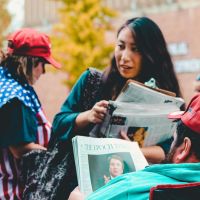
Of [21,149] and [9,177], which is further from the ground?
[21,149]

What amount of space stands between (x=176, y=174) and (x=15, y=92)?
1261 mm

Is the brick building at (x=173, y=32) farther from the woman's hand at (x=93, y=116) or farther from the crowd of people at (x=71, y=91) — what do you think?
the woman's hand at (x=93, y=116)

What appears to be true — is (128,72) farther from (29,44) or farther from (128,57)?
(29,44)

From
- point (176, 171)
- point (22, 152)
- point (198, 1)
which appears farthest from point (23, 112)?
point (198, 1)

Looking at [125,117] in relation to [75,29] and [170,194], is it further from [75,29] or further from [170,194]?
[75,29]

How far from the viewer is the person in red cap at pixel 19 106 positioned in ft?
7.89

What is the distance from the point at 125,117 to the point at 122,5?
2319 centimetres

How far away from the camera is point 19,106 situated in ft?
7.93

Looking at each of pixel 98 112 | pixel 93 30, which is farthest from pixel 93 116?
pixel 93 30

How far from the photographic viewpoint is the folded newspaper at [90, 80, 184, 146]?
7.05 ft

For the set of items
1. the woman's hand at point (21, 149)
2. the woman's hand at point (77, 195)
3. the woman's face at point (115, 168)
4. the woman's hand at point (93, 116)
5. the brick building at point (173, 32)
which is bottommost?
the brick building at point (173, 32)

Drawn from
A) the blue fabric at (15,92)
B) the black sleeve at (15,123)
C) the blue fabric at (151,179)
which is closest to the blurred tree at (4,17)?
the blue fabric at (15,92)

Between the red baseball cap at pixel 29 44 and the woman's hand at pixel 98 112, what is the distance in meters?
0.60

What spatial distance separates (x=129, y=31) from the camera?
2402mm
